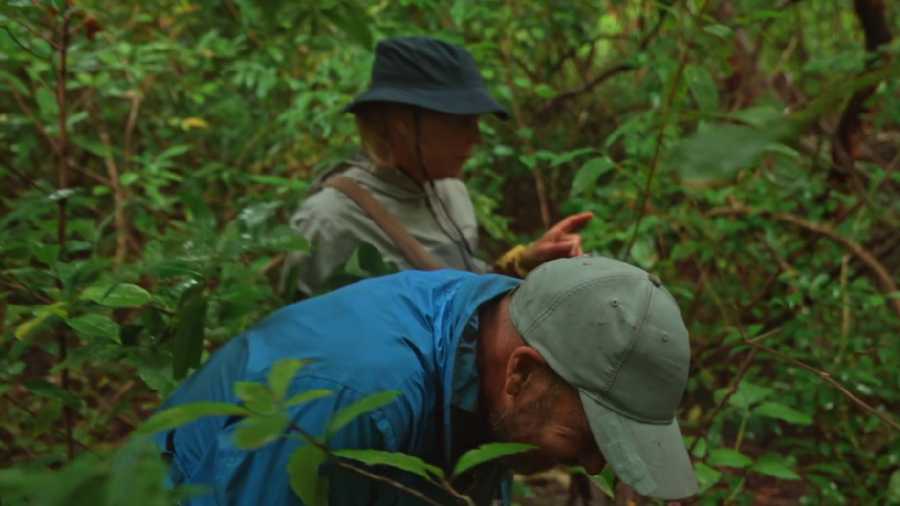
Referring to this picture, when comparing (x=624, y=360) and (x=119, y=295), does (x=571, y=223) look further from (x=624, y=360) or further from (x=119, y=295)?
(x=119, y=295)

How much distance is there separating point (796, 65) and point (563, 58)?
1727 millimetres

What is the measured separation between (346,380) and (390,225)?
4.31 ft

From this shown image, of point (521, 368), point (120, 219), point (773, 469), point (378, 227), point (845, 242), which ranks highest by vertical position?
point (521, 368)


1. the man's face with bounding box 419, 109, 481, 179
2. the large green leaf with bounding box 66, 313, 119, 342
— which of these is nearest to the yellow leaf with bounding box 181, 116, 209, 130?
the man's face with bounding box 419, 109, 481, 179

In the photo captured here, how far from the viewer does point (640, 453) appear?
1442 mm

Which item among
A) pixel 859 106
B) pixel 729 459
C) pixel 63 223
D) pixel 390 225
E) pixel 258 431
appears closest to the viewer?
pixel 258 431

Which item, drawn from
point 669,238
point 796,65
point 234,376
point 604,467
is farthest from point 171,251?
point 796,65

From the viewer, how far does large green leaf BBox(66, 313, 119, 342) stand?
1.64 meters

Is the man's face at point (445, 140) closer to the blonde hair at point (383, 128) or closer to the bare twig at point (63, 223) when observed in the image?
the blonde hair at point (383, 128)

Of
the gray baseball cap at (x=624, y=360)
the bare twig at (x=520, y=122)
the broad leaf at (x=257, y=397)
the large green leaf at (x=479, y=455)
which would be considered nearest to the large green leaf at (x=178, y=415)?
the broad leaf at (x=257, y=397)

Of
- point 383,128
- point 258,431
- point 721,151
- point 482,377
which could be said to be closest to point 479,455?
point 258,431

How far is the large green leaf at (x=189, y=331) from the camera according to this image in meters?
1.56

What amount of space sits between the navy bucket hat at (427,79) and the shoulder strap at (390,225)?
24 centimetres

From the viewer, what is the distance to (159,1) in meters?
4.69
